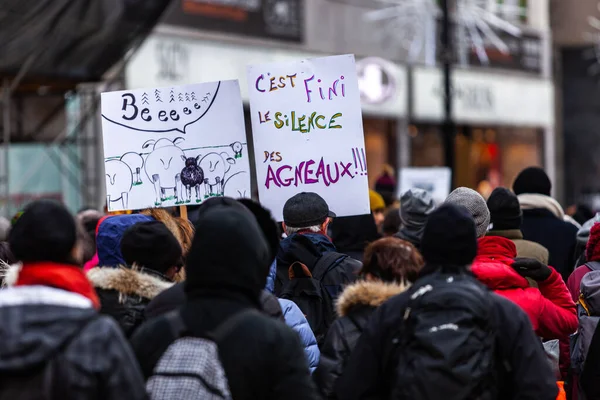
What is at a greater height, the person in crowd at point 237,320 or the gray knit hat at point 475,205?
the gray knit hat at point 475,205

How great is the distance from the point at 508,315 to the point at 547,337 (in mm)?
1469

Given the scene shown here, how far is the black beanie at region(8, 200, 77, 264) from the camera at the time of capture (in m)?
3.61

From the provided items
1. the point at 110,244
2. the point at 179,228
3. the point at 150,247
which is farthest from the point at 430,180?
the point at 150,247

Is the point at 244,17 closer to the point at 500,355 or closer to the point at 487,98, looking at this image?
the point at 487,98

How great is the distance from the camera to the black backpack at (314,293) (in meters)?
5.89

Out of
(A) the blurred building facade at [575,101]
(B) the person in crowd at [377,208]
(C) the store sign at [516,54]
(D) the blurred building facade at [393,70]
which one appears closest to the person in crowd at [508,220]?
(B) the person in crowd at [377,208]

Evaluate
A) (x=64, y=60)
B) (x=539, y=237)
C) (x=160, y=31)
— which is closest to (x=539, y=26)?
(x=160, y=31)

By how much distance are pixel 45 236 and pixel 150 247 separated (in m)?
1.46

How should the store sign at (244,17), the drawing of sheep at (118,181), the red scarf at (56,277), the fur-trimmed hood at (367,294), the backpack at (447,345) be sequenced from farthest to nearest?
1. the store sign at (244,17)
2. the drawing of sheep at (118,181)
3. the fur-trimmed hood at (367,294)
4. the backpack at (447,345)
5. the red scarf at (56,277)

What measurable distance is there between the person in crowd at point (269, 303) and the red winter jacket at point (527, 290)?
0.81 m

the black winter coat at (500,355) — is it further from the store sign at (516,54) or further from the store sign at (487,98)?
the store sign at (516,54)

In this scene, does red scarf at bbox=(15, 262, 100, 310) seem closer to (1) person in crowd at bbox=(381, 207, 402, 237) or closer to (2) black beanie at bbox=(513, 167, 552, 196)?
(1) person in crowd at bbox=(381, 207, 402, 237)

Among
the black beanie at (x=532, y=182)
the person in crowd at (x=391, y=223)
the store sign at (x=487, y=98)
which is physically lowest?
the person in crowd at (x=391, y=223)

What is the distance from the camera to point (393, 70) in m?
23.9
